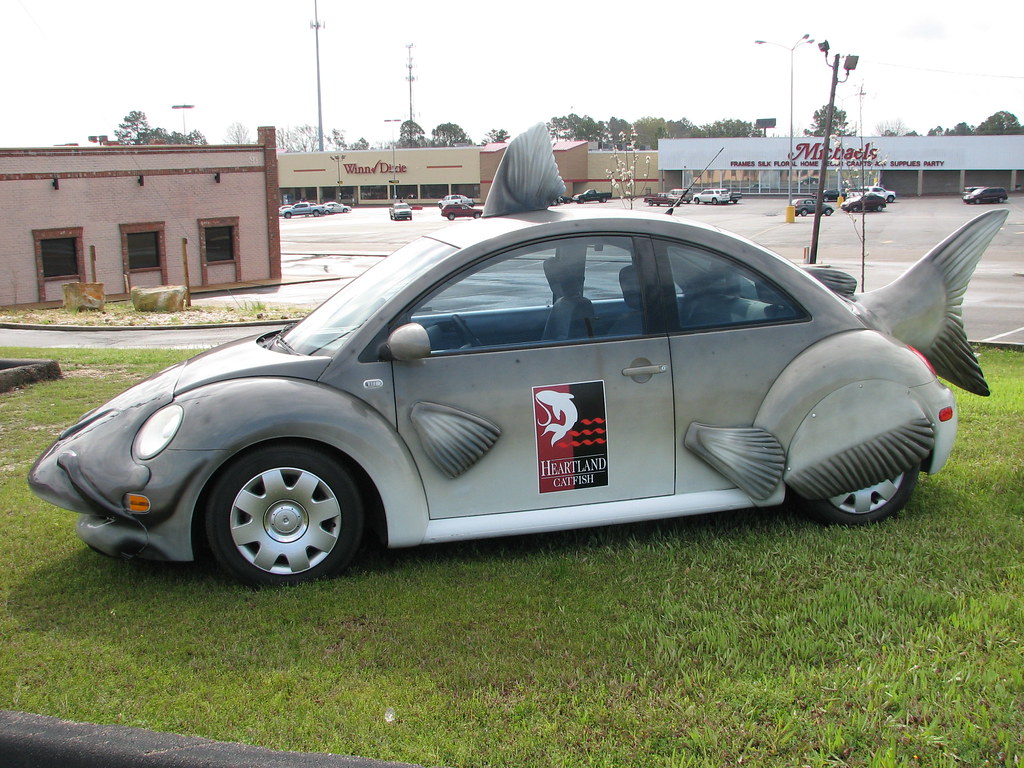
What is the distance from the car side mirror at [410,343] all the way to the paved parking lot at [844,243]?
3.51ft

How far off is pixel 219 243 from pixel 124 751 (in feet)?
133

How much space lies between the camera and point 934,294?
16.5 feet

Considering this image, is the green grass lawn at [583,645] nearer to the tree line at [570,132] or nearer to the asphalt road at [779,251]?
the asphalt road at [779,251]

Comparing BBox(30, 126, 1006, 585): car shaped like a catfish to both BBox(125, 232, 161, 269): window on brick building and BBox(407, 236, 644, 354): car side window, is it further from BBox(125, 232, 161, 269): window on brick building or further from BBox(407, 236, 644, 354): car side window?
BBox(125, 232, 161, 269): window on brick building

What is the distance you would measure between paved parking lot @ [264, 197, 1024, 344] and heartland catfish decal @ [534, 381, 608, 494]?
1.12 metres

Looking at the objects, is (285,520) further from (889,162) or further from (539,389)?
(889,162)

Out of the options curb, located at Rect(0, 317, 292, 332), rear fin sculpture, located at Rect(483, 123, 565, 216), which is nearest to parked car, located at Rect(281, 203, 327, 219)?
curb, located at Rect(0, 317, 292, 332)

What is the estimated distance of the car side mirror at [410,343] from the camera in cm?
402

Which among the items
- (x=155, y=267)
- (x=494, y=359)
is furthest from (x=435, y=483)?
(x=155, y=267)

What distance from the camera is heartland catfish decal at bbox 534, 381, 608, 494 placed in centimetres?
421

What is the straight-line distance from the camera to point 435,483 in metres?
4.18

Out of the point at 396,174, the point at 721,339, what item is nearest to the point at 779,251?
the point at 721,339

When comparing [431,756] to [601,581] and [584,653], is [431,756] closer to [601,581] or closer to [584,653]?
[584,653]

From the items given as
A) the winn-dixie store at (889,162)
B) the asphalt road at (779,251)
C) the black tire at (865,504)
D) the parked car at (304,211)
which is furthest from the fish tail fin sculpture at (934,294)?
the parked car at (304,211)
